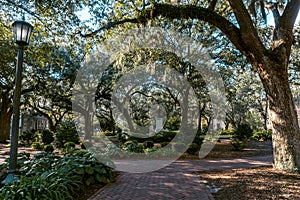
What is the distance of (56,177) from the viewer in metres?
3.77

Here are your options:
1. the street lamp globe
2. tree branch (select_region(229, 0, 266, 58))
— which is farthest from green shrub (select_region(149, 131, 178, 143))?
the street lamp globe

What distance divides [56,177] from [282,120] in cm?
481

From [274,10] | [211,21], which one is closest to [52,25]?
[211,21]

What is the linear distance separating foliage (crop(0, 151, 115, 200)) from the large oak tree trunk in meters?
3.83

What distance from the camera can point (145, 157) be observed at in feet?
29.2

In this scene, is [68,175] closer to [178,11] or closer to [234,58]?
[178,11]

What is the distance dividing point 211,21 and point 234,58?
18.2 ft

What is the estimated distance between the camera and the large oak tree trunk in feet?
17.5

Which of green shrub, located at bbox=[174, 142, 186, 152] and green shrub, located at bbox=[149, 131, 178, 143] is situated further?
green shrub, located at bbox=[149, 131, 178, 143]

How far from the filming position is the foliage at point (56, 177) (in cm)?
313

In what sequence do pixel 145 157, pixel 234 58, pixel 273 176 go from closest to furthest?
pixel 273 176, pixel 145 157, pixel 234 58

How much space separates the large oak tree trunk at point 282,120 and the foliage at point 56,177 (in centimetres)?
383

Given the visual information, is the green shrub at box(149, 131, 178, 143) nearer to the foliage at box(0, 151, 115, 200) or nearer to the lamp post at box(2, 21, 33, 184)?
the foliage at box(0, 151, 115, 200)

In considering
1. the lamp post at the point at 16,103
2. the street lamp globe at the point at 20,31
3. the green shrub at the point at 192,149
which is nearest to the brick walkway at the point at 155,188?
the lamp post at the point at 16,103
